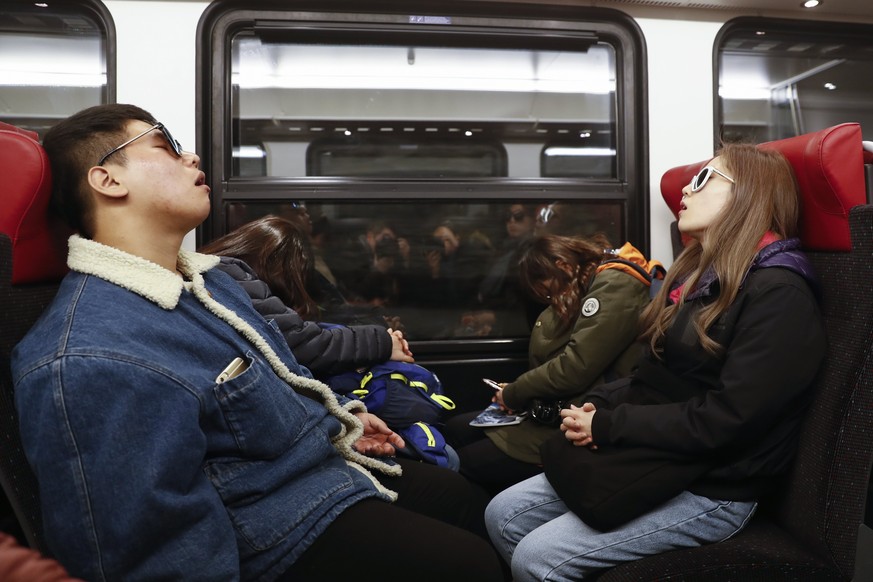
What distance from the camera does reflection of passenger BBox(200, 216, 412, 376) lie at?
2.03 meters

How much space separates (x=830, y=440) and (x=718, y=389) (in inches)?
10.3

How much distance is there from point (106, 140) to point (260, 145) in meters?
1.28

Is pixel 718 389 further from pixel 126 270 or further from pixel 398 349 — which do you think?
pixel 126 270

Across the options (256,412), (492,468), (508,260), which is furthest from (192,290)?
(508,260)

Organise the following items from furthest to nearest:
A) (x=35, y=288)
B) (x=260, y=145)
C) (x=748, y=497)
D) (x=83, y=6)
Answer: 1. (x=260, y=145)
2. (x=83, y=6)
3. (x=748, y=497)
4. (x=35, y=288)

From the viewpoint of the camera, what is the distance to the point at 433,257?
110 inches

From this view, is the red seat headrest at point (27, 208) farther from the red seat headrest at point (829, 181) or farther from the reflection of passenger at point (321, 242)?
the red seat headrest at point (829, 181)

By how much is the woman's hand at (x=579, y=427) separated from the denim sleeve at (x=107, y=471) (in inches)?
40.5

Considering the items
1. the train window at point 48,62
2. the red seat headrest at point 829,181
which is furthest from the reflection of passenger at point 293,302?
the red seat headrest at point 829,181

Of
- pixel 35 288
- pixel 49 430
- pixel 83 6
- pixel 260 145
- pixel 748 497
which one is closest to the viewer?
pixel 49 430

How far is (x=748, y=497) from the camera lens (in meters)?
1.54

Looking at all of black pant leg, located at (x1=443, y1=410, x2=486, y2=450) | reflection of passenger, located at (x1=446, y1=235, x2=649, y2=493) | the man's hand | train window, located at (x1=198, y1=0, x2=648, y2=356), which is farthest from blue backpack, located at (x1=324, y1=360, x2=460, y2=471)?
train window, located at (x1=198, y1=0, x2=648, y2=356)

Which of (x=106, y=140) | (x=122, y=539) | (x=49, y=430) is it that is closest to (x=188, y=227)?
(x=106, y=140)

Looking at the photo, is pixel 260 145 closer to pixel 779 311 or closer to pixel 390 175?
pixel 390 175
